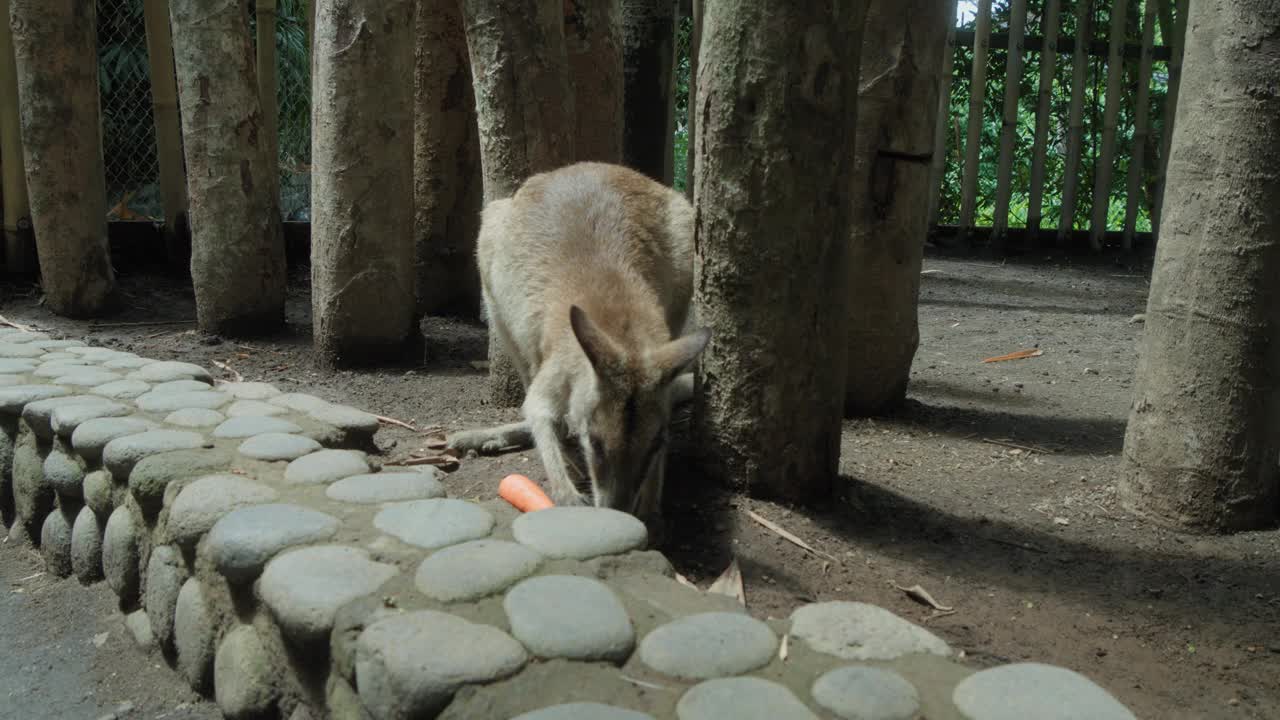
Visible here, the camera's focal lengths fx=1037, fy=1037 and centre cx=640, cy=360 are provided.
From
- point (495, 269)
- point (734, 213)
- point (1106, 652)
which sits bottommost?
point (1106, 652)

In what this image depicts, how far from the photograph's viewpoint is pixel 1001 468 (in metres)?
3.69

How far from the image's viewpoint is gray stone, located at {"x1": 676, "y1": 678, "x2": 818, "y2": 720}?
1.62 meters

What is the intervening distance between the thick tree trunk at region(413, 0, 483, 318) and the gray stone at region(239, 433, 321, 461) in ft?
8.64

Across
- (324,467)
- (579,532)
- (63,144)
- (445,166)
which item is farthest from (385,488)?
(63,144)

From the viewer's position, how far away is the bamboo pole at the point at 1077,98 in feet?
28.8

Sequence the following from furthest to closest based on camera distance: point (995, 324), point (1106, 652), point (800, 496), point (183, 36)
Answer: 1. point (995, 324)
2. point (183, 36)
3. point (800, 496)
4. point (1106, 652)

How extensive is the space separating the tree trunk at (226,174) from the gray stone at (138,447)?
263 centimetres

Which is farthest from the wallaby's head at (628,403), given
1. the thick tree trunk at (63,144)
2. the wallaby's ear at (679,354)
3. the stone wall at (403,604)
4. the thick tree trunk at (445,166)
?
the thick tree trunk at (63,144)

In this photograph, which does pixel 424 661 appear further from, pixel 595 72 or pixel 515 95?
pixel 595 72

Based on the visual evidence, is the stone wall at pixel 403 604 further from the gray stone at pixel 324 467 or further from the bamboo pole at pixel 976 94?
the bamboo pole at pixel 976 94

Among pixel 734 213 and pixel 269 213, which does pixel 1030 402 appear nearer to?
pixel 734 213

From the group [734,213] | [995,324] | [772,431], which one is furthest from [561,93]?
[995,324]

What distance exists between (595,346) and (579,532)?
2.13ft

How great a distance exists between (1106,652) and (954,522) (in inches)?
29.1
